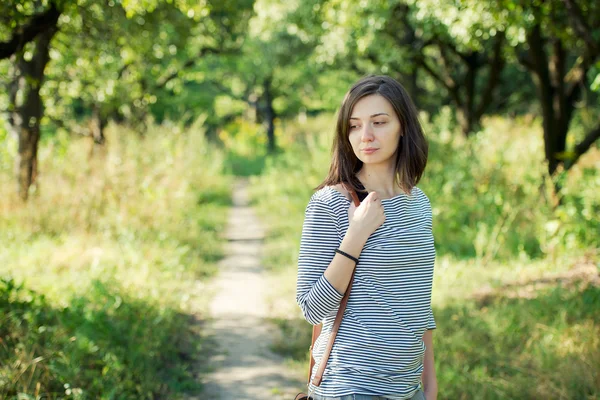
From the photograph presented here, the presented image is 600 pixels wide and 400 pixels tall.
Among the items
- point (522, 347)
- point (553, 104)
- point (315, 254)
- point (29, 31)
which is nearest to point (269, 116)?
point (553, 104)

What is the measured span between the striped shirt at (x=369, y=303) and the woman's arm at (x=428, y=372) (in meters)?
0.17

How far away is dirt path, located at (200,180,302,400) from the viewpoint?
458 cm

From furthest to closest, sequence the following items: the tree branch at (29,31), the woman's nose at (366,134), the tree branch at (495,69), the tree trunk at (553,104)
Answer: the tree branch at (495,69)
the tree trunk at (553,104)
the tree branch at (29,31)
the woman's nose at (366,134)

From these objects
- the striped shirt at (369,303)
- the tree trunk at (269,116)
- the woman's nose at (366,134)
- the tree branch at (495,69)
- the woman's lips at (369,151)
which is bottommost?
the striped shirt at (369,303)

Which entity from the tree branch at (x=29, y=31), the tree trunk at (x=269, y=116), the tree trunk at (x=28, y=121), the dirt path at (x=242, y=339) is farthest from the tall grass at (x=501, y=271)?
the tree trunk at (x=269, y=116)

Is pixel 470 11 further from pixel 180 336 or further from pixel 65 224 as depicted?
pixel 65 224

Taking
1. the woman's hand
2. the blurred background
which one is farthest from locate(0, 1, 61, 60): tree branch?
the woman's hand

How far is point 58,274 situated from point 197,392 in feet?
7.85

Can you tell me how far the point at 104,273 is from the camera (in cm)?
589

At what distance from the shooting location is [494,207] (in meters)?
8.42

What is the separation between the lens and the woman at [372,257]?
1894 millimetres

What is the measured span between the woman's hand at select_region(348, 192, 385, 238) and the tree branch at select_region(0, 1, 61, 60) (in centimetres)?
377

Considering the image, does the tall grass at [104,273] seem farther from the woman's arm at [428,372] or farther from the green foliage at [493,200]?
the woman's arm at [428,372]

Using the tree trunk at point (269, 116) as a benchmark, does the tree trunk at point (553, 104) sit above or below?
below
